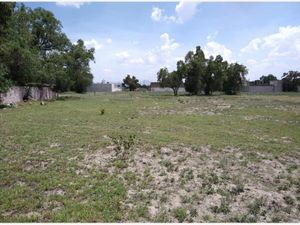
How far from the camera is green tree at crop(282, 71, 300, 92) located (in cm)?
9581

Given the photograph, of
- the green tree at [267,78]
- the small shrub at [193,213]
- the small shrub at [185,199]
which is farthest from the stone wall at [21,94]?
the green tree at [267,78]

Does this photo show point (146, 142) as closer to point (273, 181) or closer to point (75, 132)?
point (75, 132)

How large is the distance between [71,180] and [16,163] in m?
2.04

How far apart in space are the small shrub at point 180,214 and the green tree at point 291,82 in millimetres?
100990

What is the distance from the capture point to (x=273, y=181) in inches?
270

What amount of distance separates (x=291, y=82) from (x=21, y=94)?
88892 millimetres

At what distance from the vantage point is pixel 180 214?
510 cm

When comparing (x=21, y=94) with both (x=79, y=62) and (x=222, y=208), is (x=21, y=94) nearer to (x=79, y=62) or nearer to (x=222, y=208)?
(x=79, y=62)

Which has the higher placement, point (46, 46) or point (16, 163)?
point (46, 46)

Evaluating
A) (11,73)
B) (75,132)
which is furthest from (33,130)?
(11,73)

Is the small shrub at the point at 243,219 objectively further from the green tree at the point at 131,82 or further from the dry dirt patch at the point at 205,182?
the green tree at the point at 131,82

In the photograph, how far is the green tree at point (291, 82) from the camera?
95812 millimetres

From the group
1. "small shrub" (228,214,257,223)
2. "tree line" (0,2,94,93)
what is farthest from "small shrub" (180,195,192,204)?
"tree line" (0,2,94,93)

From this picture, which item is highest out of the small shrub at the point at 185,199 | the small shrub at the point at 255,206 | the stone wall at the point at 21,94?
the stone wall at the point at 21,94
